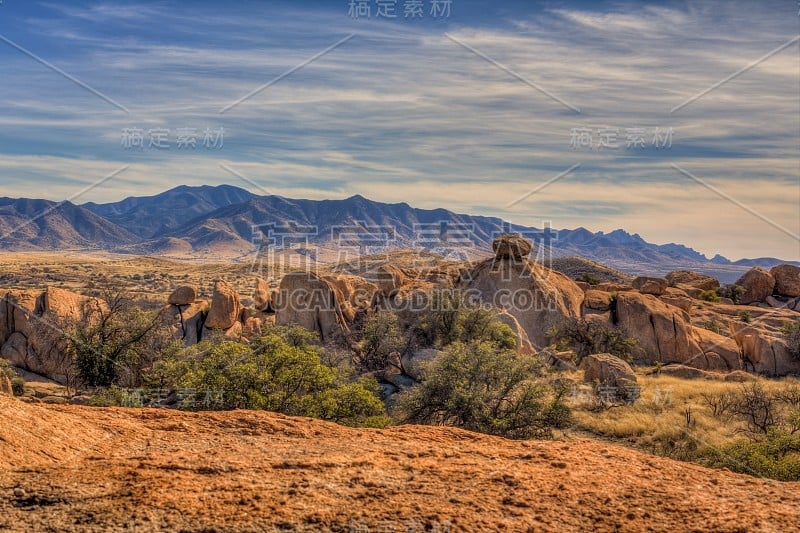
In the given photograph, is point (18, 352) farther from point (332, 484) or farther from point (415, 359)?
point (332, 484)

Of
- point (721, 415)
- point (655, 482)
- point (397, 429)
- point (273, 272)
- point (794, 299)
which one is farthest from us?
point (273, 272)

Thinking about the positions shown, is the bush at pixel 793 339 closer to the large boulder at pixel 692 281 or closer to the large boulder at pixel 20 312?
the large boulder at pixel 692 281

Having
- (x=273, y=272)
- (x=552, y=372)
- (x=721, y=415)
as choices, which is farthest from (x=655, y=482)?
(x=273, y=272)

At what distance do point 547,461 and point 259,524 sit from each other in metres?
3.63

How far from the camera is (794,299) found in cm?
4434

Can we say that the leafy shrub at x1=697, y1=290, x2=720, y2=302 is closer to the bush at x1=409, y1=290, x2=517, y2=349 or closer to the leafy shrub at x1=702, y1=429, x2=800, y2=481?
the bush at x1=409, y1=290, x2=517, y2=349

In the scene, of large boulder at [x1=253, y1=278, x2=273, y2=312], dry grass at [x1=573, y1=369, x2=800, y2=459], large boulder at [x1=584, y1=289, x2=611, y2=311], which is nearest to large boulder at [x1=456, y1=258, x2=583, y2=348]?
large boulder at [x1=584, y1=289, x2=611, y2=311]

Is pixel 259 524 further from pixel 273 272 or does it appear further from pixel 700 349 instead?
pixel 273 272

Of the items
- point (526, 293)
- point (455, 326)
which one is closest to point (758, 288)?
point (526, 293)

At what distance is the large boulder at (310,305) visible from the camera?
2705cm

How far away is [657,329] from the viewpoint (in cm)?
2900

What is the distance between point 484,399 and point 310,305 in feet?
48.3

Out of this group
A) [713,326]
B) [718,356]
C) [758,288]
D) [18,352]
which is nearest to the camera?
[18,352]

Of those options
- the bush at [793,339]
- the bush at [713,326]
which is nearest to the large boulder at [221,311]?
the bush at [713,326]
